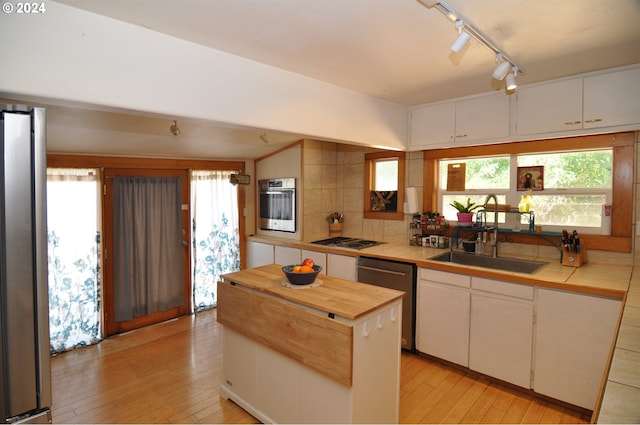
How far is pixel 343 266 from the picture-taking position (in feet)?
12.0

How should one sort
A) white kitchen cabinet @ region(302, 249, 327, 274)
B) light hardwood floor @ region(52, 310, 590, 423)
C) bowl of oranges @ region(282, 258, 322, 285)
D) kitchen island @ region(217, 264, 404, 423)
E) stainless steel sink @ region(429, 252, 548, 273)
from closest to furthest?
1. kitchen island @ region(217, 264, 404, 423)
2. bowl of oranges @ region(282, 258, 322, 285)
3. light hardwood floor @ region(52, 310, 590, 423)
4. stainless steel sink @ region(429, 252, 548, 273)
5. white kitchen cabinet @ region(302, 249, 327, 274)

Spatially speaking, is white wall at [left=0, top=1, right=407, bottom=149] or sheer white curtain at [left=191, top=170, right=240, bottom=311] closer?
white wall at [left=0, top=1, right=407, bottom=149]

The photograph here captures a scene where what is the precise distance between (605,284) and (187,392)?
121 inches

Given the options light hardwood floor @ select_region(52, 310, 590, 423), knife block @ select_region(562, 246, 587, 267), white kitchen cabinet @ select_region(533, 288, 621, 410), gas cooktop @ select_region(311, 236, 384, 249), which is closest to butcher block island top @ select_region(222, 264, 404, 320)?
light hardwood floor @ select_region(52, 310, 590, 423)

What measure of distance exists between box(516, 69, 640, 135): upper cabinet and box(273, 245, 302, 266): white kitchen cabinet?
8.34 feet

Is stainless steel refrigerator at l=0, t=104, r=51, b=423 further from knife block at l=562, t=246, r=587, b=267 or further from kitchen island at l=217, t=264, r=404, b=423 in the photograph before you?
knife block at l=562, t=246, r=587, b=267

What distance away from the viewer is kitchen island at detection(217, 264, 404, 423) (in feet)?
6.11

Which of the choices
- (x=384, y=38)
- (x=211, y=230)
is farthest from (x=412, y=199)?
(x=211, y=230)

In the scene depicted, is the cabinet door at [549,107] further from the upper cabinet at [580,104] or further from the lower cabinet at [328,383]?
the lower cabinet at [328,383]

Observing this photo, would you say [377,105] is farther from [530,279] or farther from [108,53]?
[108,53]

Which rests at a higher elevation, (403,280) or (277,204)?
(277,204)

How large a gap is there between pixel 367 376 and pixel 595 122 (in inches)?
97.8

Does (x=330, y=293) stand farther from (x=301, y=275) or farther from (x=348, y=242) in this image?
(x=348, y=242)

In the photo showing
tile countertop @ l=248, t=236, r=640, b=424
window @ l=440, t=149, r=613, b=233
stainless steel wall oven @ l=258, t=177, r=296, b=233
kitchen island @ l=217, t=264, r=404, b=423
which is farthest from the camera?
stainless steel wall oven @ l=258, t=177, r=296, b=233
